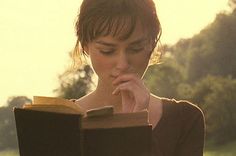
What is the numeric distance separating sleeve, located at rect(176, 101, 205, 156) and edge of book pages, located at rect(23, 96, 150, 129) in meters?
0.54

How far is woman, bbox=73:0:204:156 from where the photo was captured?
2.71m

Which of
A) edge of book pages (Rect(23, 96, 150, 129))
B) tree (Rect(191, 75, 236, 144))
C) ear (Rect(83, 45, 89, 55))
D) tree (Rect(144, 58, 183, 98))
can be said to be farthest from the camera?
tree (Rect(144, 58, 183, 98))

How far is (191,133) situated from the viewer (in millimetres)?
2994

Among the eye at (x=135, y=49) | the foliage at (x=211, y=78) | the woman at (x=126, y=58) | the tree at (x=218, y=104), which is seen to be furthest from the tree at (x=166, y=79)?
the eye at (x=135, y=49)

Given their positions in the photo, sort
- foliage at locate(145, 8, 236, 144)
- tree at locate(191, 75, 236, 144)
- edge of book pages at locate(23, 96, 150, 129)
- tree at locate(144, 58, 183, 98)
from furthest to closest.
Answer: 1. tree at locate(144, 58, 183, 98)
2. foliage at locate(145, 8, 236, 144)
3. tree at locate(191, 75, 236, 144)
4. edge of book pages at locate(23, 96, 150, 129)

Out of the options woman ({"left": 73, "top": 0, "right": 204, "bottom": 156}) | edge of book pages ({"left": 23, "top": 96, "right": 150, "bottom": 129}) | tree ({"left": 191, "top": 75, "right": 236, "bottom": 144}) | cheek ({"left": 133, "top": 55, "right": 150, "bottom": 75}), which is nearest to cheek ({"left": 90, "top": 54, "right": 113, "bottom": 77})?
woman ({"left": 73, "top": 0, "right": 204, "bottom": 156})

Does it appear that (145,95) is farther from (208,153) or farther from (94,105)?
(208,153)

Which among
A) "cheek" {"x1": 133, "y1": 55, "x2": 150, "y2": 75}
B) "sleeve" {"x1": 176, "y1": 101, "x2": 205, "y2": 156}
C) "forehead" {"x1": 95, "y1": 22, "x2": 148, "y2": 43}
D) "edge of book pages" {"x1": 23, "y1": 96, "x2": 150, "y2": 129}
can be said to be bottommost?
"sleeve" {"x1": 176, "y1": 101, "x2": 205, "y2": 156}

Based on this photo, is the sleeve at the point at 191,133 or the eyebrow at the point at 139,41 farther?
the sleeve at the point at 191,133

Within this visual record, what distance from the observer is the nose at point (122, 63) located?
2684mm

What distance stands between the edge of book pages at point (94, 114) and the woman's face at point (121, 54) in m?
0.30

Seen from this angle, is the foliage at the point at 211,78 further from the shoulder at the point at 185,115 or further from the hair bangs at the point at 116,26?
the hair bangs at the point at 116,26

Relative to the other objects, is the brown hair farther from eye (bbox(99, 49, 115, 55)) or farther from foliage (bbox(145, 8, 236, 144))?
foliage (bbox(145, 8, 236, 144))

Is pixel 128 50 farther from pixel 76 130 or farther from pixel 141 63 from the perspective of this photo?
pixel 76 130
